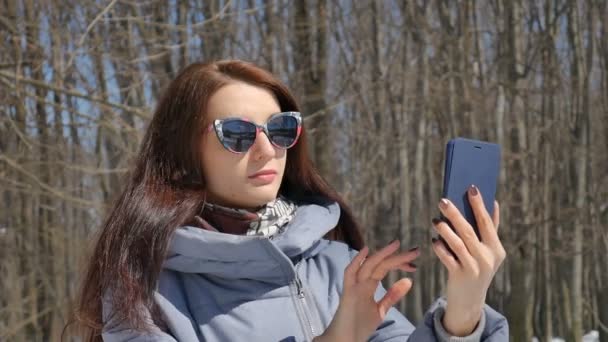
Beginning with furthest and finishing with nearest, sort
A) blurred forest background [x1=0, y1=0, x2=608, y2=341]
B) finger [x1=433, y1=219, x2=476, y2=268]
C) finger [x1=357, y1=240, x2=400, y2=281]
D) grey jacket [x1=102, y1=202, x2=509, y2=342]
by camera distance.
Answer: blurred forest background [x1=0, y1=0, x2=608, y2=341]
grey jacket [x1=102, y1=202, x2=509, y2=342]
finger [x1=357, y1=240, x2=400, y2=281]
finger [x1=433, y1=219, x2=476, y2=268]

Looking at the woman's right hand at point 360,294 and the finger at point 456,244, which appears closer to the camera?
the finger at point 456,244

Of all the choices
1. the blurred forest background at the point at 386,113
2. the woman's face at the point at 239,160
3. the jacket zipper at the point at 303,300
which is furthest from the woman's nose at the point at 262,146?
the blurred forest background at the point at 386,113

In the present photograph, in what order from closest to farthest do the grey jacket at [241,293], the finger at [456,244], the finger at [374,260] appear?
1. the finger at [456,244]
2. the finger at [374,260]
3. the grey jacket at [241,293]

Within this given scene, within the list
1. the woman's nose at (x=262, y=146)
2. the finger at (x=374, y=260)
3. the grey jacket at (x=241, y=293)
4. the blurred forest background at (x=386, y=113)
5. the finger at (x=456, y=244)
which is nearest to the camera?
the finger at (x=456, y=244)

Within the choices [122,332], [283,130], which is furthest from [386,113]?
[122,332]

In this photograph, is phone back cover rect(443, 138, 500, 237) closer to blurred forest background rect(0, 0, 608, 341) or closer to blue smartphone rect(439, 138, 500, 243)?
blue smartphone rect(439, 138, 500, 243)

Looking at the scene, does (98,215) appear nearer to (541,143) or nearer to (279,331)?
(279,331)

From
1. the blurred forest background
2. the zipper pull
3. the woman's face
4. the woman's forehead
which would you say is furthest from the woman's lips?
the blurred forest background

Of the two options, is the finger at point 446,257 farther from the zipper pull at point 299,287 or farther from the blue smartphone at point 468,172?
the zipper pull at point 299,287

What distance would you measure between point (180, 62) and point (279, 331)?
6.79m

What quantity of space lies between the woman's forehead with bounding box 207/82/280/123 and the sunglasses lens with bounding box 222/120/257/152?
0.04 m

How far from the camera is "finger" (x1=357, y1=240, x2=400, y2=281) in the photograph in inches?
51.0

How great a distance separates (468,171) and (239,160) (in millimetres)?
536

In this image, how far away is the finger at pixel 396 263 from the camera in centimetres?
129
